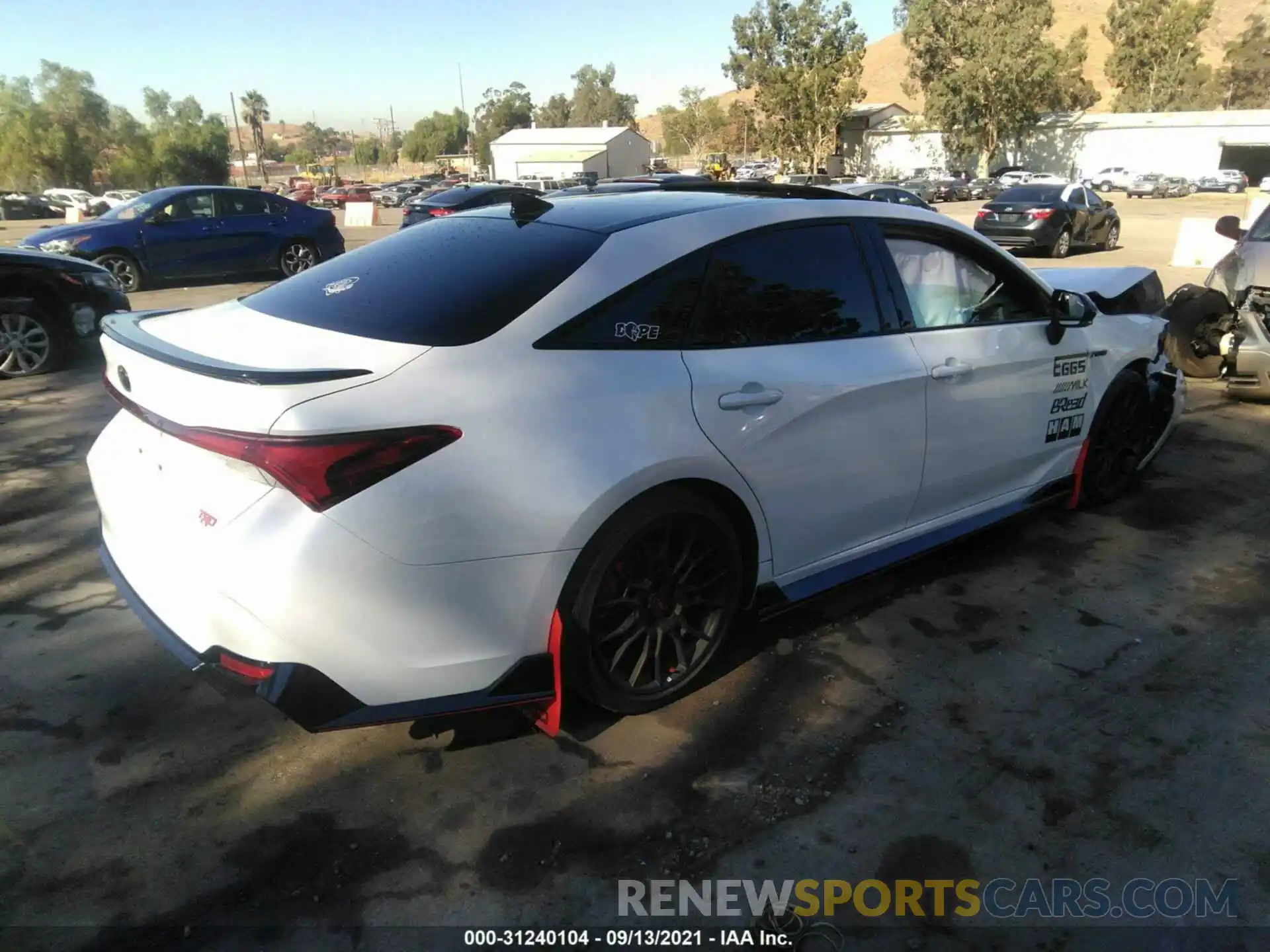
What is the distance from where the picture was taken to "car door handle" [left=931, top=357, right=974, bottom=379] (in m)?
3.50

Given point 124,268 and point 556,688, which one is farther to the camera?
point 124,268

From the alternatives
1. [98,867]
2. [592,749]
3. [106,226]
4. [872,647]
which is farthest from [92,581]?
[106,226]

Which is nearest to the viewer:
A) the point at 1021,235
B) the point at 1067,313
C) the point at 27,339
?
the point at 1067,313

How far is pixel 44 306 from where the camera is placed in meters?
7.66

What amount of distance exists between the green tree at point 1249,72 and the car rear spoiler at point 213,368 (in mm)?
122752

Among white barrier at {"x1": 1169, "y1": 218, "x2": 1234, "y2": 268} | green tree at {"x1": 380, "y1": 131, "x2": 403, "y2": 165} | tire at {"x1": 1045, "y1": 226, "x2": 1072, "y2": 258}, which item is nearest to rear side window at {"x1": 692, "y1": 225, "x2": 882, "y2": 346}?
white barrier at {"x1": 1169, "y1": 218, "x2": 1234, "y2": 268}

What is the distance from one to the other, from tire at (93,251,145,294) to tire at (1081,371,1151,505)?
12637 mm

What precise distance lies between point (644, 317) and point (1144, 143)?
76032mm

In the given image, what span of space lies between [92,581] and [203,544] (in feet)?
6.72

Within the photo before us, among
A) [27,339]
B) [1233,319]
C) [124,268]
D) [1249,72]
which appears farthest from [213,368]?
[1249,72]

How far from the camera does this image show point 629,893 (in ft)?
7.50

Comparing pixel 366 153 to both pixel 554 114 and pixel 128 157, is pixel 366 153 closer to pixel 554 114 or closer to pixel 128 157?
pixel 554 114

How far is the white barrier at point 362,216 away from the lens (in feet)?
91.7

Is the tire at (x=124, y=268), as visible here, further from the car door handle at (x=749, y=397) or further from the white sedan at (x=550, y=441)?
the car door handle at (x=749, y=397)
